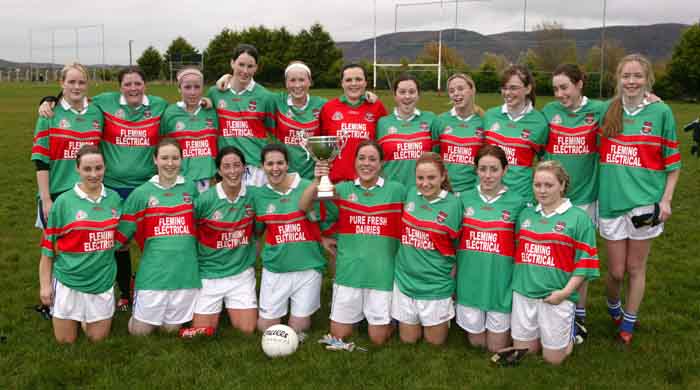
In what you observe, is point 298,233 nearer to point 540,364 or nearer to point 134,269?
point 540,364

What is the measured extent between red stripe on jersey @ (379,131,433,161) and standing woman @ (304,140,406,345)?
1.48ft

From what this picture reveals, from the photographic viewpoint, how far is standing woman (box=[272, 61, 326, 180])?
5.32m

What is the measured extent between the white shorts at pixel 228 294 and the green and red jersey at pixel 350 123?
119 cm

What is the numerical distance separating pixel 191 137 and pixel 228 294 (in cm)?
136

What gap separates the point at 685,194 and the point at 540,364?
7192mm

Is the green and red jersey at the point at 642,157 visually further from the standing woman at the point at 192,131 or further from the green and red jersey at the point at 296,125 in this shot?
the standing woman at the point at 192,131

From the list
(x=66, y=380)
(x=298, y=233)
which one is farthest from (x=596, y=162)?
(x=66, y=380)

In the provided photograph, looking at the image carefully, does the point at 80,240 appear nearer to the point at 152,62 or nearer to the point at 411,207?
the point at 411,207

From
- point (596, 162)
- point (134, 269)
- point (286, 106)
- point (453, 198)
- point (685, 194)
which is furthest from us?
point (685, 194)

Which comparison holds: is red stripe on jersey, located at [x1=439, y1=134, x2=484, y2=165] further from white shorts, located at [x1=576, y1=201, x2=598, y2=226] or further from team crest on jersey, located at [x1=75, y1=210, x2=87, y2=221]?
team crest on jersey, located at [x1=75, y1=210, x2=87, y2=221]

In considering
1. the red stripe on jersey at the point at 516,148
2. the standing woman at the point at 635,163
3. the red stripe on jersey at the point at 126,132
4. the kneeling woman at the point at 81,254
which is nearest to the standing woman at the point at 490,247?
the red stripe on jersey at the point at 516,148

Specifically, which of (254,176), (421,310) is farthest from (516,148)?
(254,176)

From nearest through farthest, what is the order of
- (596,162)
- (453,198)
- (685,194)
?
(453,198) → (596,162) → (685,194)

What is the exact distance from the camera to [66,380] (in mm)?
3840
